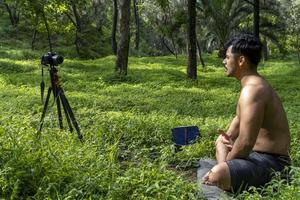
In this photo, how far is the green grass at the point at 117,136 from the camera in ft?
14.7

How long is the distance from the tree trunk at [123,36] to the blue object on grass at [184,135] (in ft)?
30.8

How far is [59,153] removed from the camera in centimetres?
509

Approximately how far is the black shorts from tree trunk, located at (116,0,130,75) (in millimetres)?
12028

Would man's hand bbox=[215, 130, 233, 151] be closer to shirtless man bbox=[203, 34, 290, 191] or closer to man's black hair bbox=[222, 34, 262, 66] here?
shirtless man bbox=[203, 34, 290, 191]

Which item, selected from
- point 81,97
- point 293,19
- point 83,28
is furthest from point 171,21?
point 81,97

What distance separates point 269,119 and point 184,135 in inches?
110

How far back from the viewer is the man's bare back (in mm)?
4531

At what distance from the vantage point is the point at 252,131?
448 cm

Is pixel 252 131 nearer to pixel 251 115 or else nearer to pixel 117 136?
pixel 251 115

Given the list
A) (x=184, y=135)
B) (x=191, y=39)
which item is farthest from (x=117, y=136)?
(x=191, y=39)

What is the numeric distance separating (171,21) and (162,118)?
25.8 m

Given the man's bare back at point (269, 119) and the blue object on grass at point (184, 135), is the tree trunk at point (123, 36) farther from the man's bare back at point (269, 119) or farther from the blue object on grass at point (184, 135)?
the man's bare back at point (269, 119)

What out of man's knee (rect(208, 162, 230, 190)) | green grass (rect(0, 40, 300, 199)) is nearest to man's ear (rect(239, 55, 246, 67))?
man's knee (rect(208, 162, 230, 190))

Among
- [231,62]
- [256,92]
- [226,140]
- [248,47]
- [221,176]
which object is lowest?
[221,176]
